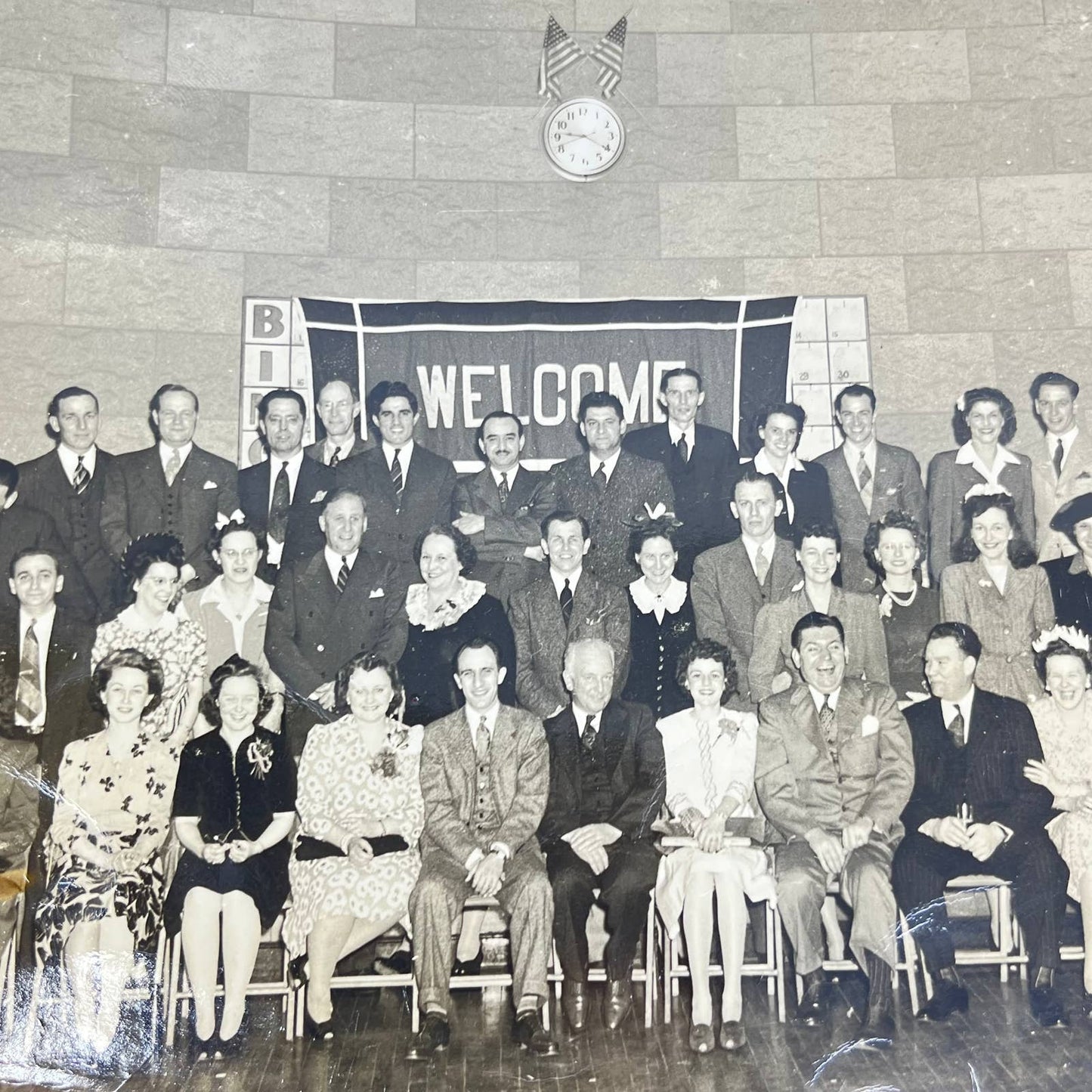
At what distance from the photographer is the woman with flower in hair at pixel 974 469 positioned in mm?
4777

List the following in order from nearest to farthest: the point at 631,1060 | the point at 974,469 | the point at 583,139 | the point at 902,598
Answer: the point at 631,1060, the point at 902,598, the point at 974,469, the point at 583,139

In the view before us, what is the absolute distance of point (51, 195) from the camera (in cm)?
488

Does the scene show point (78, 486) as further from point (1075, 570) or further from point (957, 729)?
point (1075, 570)

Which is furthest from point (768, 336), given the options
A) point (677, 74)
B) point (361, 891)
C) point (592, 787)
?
point (361, 891)

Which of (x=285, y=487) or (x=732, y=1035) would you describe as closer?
(x=732, y=1035)

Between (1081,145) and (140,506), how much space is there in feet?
13.9

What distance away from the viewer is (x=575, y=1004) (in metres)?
4.08

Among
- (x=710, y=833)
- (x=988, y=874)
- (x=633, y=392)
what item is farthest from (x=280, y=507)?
(x=988, y=874)

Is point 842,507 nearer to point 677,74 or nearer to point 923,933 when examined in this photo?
point 923,933

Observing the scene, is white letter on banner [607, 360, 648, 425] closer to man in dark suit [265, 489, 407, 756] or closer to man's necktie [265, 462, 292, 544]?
man in dark suit [265, 489, 407, 756]

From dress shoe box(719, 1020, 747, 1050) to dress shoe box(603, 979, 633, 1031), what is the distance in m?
0.32

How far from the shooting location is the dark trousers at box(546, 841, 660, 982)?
4113mm

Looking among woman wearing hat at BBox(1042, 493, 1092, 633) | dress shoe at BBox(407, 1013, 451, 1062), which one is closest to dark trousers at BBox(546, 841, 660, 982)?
dress shoe at BBox(407, 1013, 451, 1062)

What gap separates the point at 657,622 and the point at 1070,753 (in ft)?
5.21
